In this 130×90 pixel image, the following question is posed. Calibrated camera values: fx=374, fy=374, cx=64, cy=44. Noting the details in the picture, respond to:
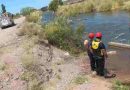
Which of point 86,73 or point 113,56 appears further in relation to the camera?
point 113,56

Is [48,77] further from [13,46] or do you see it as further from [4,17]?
[4,17]

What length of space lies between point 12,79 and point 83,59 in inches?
260

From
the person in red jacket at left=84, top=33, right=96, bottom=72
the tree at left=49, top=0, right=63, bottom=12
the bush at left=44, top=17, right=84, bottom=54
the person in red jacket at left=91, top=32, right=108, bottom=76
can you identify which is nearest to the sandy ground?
the bush at left=44, top=17, right=84, bottom=54

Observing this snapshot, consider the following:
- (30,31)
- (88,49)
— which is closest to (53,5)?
(30,31)

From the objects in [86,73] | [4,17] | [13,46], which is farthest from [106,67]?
[4,17]

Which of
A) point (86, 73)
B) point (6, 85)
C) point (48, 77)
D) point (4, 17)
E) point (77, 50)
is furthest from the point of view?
point (4, 17)

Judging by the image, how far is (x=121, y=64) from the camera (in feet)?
67.4

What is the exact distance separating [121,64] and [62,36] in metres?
5.34

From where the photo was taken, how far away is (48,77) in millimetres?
17266

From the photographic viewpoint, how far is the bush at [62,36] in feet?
79.0

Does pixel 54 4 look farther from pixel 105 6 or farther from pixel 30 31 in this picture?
pixel 30 31

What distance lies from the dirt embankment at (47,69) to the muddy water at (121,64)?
1203 mm

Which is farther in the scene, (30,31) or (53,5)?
(53,5)

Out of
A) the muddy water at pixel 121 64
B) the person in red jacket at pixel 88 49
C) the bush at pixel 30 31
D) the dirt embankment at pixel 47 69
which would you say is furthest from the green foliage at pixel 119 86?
the bush at pixel 30 31
